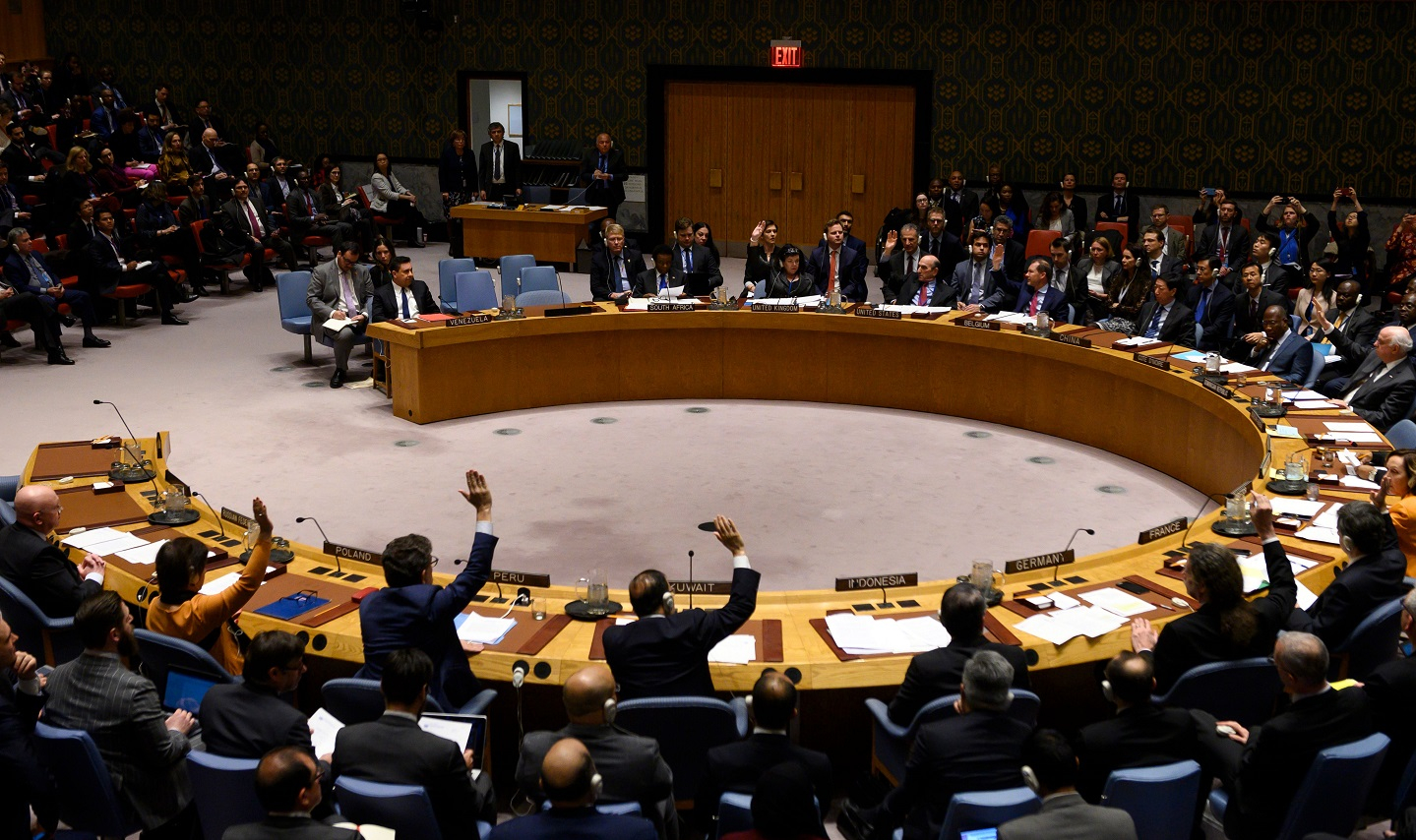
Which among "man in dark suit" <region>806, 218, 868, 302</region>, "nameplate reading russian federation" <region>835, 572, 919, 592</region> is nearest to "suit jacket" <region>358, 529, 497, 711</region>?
"nameplate reading russian federation" <region>835, 572, 919, 592</region>

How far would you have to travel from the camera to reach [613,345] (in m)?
11.5

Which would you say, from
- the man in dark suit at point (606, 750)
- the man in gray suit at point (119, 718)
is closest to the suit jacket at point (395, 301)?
the man in gray suit at point (119, 718)

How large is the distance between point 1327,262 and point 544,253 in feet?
28.9

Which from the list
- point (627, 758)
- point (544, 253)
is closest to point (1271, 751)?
point (627, 758)

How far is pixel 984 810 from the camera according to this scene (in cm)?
391

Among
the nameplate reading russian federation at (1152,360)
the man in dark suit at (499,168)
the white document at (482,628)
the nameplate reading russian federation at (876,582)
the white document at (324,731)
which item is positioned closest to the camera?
the white document at (324,731)

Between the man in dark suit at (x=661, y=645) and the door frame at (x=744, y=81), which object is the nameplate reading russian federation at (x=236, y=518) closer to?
the man in dark suit at (x=661, y=645)

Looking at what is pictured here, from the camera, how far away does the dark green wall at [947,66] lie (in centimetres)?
1557

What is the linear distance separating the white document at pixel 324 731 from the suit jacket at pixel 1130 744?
2399 millimetres

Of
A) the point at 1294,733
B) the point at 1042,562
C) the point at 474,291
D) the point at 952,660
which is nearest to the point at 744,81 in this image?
the point at 474,291

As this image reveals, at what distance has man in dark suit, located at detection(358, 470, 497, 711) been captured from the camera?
4852 millimetres

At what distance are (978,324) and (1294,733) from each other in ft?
21.9

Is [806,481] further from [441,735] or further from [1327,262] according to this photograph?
[1327,262]

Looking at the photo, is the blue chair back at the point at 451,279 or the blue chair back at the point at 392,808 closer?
the blue chair back at the point at 392,808
